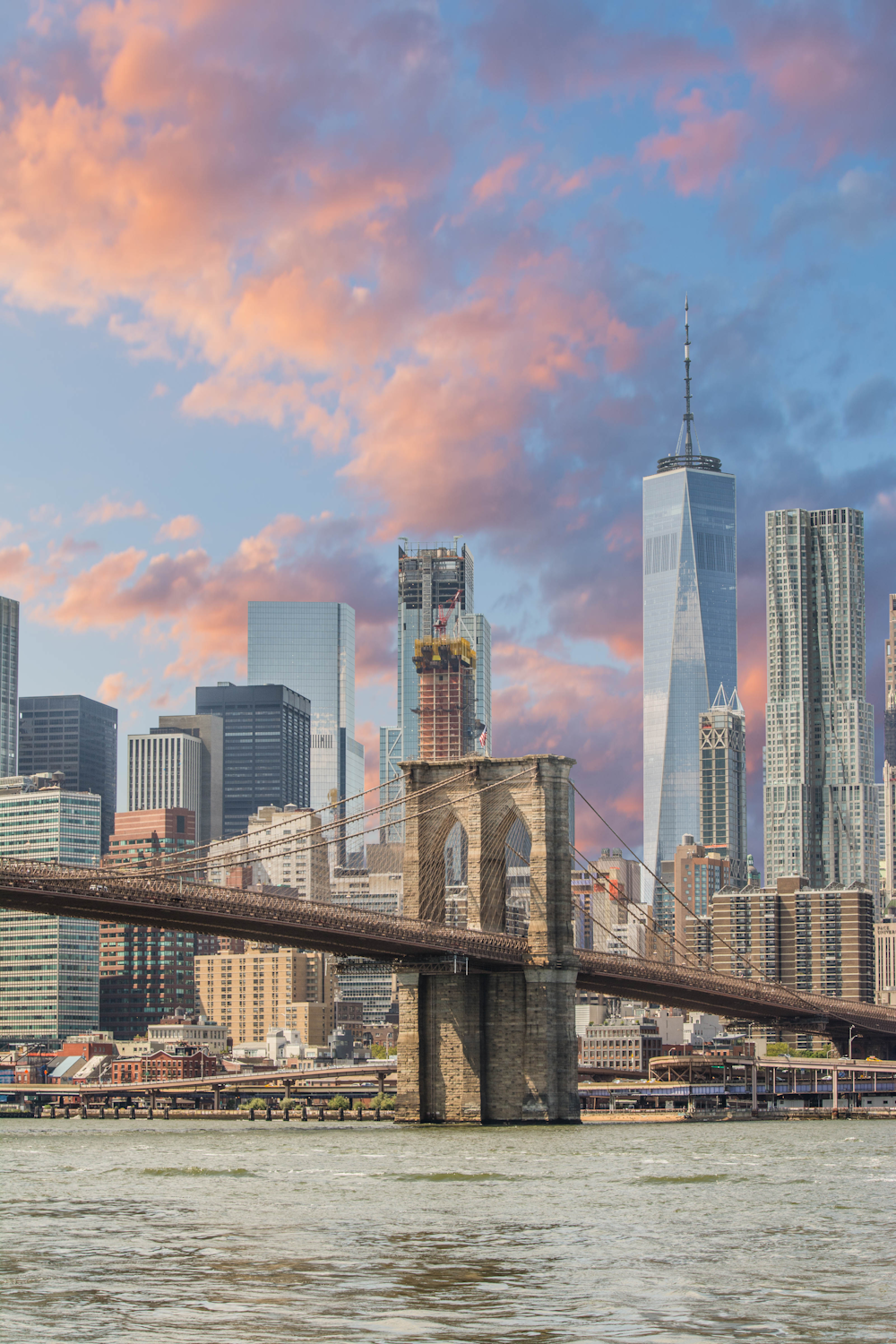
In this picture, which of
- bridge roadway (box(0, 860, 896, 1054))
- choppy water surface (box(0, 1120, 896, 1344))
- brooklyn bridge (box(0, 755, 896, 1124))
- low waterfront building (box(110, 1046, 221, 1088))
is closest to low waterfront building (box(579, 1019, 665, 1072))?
low waterfront building (box(110, 1046, 221, 1088))

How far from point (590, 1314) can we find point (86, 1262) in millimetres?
10054

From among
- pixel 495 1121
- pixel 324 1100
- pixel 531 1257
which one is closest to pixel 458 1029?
pixel 495 1121

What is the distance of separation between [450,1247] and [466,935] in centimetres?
4626

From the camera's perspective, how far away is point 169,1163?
60188 millimetres

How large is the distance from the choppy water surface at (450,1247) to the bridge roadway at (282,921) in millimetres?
10079

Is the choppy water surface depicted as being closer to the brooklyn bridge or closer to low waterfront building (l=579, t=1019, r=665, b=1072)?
the brooklyn bridge

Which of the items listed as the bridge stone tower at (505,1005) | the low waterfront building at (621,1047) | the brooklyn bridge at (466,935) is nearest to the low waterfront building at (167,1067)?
the low waterfront building at (621,1047)

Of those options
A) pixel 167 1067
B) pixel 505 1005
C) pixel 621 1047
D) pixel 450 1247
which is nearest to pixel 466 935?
pixel 505 1005

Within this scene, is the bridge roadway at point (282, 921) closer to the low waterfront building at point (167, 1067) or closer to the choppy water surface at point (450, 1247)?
the choppy water surface at point (450, 1247)

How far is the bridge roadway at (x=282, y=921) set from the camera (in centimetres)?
6931

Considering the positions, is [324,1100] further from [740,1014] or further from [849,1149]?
[849,1149]

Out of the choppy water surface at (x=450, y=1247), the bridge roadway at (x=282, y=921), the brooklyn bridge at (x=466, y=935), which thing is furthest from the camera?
the brooklyn bridge at (x=466, y=935)

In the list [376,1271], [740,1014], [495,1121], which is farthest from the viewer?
[740,1014]

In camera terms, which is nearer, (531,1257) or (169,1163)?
(531,1257)
